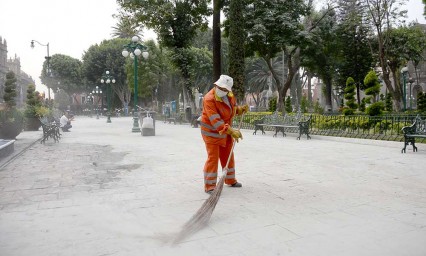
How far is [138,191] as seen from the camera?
17.1 feet

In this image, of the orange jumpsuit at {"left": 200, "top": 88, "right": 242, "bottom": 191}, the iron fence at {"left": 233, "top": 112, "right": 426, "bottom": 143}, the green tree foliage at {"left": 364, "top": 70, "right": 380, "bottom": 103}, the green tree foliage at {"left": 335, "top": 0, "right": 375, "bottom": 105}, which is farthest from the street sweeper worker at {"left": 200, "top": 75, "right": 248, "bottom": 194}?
the green tree foliage at {"left": 335, "top": 0, "right": 375, "bottom": 105}

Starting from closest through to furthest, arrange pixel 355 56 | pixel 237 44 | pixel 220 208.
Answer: pixel 220 208 < pixel 237 44 < pixel 355 56

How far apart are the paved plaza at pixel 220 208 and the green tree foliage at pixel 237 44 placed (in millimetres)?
12623

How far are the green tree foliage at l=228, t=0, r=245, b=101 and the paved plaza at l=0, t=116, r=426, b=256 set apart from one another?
12623 mm

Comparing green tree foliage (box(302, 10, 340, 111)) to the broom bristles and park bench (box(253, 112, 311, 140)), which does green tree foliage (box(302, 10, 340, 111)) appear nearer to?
park bench (box(253, 112, 311, 140))

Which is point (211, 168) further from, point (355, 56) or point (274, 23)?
point (355, 56)

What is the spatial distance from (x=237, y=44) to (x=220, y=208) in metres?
16.5

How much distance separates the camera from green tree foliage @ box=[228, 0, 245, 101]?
19344mm

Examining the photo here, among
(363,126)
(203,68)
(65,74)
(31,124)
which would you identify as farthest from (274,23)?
(65,74)

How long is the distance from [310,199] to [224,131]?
5.03 feet

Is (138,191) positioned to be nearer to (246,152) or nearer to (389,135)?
(246,152)

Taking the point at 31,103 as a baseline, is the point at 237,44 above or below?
above

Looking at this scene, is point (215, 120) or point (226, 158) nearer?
point (215, 120)

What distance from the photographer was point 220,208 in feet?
14.2
